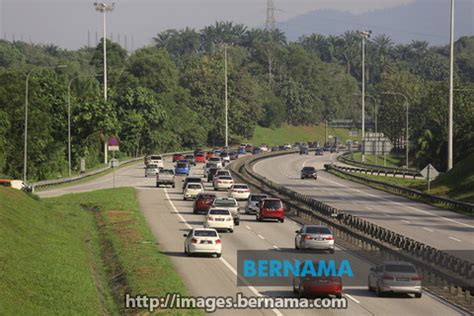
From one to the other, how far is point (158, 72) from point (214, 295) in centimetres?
16331

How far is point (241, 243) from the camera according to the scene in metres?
54.6

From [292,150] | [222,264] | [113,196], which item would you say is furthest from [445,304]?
[292,150]

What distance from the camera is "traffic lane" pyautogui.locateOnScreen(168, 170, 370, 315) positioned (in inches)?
1305

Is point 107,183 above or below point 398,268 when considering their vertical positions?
below

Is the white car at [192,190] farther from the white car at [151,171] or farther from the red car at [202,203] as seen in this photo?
Result: the white car at [151,171]

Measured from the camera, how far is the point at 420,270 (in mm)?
41531

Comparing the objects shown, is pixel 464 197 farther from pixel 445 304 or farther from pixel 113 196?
pixel 445 304

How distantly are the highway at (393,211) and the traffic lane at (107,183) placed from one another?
15.4 meters

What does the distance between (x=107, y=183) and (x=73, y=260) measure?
60821mm

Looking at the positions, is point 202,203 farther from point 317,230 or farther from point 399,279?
point 399,279

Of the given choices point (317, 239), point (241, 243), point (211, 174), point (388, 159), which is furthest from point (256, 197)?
point (388, 159)

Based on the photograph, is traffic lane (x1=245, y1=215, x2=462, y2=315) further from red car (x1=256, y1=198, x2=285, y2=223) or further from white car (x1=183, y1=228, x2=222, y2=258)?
red car (x1=256, y1=198, x2=285, y2=223)

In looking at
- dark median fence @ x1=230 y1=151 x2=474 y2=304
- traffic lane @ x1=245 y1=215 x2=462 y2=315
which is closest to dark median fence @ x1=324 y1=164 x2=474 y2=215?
dark median fence @ x1=230 y1=151 x2=474 y2=304

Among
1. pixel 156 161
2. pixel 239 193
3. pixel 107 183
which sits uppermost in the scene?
pixel 156 161
